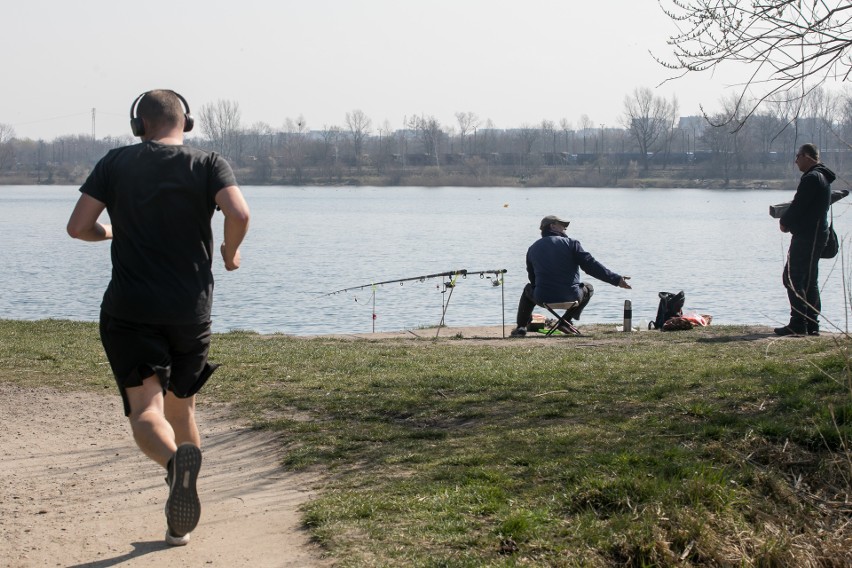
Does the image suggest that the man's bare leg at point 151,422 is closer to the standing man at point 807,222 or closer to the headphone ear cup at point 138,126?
the headphone ear cup at point 138,126

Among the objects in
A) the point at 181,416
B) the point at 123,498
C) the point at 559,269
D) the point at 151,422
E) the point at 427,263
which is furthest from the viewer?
the point at 427,263

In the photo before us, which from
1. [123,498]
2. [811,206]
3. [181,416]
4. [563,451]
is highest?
[811,206]

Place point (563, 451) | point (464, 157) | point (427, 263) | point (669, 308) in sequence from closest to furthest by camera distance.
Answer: point (563, 451) → point (669, 308) → point (427, 263) → point (464, 157)

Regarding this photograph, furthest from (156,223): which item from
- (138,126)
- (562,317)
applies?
(562,317)

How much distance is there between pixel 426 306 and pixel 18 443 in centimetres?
1858

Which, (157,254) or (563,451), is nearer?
(157,254)

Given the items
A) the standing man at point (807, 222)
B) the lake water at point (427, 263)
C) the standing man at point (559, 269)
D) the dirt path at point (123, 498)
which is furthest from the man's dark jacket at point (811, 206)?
the dirt path at point (123, 498)

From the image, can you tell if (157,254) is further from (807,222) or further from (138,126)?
(807,222)

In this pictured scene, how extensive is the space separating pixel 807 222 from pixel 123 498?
315 inches

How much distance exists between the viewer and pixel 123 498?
5.29 meters

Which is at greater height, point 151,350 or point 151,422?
point 151,350

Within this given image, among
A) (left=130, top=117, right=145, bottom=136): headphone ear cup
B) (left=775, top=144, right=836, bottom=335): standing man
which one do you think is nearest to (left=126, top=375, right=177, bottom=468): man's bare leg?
(left=130, top=117, right=145, bottom=136): headphone ear cup

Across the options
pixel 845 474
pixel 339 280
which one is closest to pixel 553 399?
pixel 845 474

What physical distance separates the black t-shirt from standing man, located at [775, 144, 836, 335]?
7.85 meters
